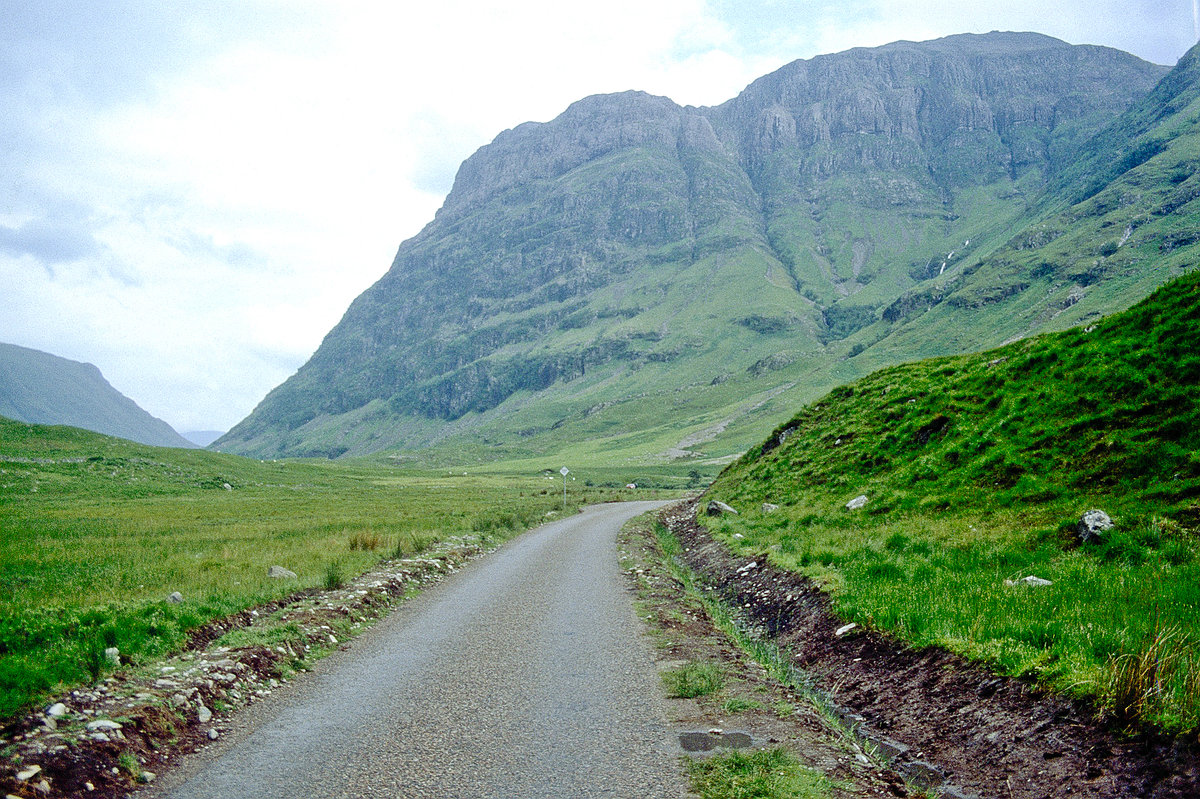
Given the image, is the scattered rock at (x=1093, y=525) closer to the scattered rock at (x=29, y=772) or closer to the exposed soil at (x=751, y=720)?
the exposed soil at (x=751, y=720)

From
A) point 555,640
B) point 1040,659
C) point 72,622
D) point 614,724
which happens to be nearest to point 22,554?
point 72,622

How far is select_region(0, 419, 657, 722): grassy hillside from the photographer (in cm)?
1029

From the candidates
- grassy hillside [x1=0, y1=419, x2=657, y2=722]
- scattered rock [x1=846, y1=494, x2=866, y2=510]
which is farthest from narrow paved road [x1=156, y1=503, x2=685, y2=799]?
scattered rock [x1=846, y1=494, x2=866, y2=510]

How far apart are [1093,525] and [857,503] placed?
9764mm

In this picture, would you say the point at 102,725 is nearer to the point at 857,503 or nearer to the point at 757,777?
the point at 757,777

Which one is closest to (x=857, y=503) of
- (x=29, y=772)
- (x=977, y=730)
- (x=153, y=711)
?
(x=977, y=730)

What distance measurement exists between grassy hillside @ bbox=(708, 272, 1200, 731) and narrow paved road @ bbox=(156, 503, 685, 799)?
482 centimetres

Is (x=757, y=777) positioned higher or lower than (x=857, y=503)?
lower

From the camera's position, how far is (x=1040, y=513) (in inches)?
552

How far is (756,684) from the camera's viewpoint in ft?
31.7

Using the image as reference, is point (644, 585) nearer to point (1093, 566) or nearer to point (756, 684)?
point (756, 684)

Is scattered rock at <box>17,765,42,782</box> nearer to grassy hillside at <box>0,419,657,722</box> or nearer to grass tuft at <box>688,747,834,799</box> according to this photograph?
grassy hillside at <box>0,419,657,722</box>

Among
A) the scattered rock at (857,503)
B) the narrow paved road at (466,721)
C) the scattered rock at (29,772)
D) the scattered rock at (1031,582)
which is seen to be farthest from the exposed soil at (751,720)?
the scattered rock at (857,503)

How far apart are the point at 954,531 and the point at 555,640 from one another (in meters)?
10.6
